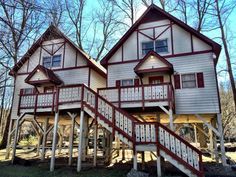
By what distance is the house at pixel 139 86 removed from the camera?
10625mm

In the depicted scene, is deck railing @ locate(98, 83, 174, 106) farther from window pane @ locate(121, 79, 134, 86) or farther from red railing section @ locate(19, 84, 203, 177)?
window pane @ locate(121, 79, 134, 86)

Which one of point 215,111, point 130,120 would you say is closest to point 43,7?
point 130,120

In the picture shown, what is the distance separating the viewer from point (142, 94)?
13.1m

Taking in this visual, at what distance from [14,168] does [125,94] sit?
8050 mm

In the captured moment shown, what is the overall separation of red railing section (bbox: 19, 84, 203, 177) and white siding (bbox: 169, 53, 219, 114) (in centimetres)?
225

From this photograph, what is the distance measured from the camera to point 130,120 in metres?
10.9

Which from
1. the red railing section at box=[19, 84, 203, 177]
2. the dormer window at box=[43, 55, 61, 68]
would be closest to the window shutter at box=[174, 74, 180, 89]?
the red railing section at box=[19, 84, 203, 177]

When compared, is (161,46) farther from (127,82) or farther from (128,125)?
(128,125)

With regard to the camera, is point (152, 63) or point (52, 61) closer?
point (152, 63)

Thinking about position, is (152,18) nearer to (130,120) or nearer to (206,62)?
(206,62)

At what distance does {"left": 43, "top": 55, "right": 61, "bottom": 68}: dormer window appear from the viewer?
61.0ft

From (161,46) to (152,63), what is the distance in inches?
71.4

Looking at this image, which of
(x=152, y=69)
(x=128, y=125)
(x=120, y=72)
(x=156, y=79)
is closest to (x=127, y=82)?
(x=120, y=72)

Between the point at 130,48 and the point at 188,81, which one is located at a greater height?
the point at 130,48
